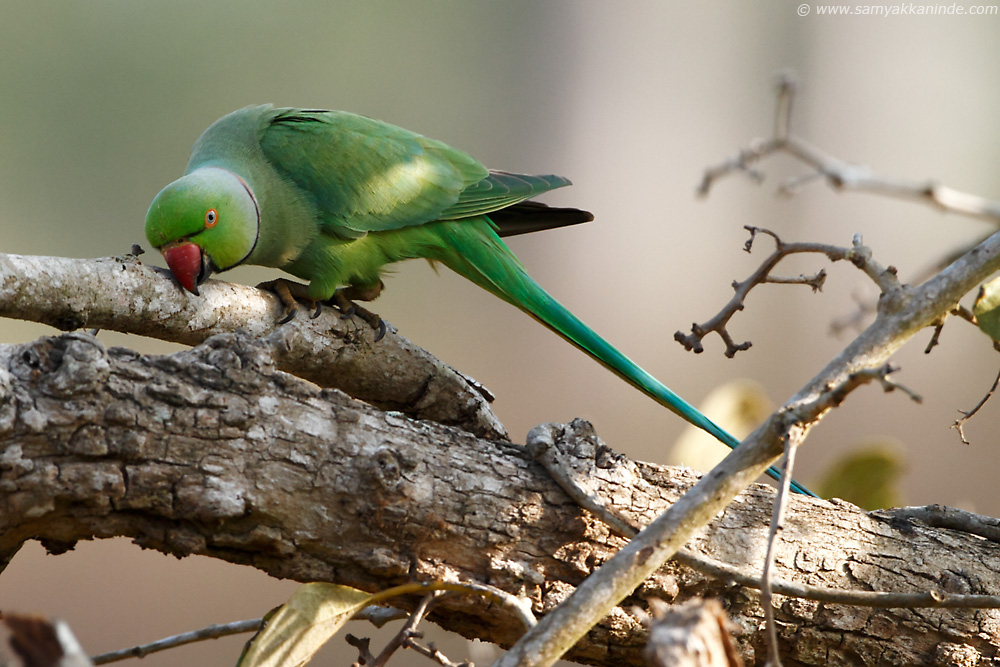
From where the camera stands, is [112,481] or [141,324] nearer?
[112,481]

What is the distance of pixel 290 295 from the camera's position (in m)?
2.08

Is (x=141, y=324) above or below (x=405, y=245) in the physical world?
below

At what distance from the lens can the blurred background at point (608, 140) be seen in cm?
468

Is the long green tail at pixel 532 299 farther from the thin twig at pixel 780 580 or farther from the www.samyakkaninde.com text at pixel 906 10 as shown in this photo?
the www.samyakkaninde.com text at pixel 906 10

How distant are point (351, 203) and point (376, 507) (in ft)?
4.20

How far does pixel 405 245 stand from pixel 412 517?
1.29 metres

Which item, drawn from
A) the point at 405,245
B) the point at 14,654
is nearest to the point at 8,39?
the point at 405,245

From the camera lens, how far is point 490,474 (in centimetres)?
136

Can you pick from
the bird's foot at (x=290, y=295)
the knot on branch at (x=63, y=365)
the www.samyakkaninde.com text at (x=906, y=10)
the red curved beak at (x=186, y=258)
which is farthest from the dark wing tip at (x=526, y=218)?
the www.samyakkaninde.com text at (x=906, y=10)

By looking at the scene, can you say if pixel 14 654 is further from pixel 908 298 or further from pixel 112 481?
pixel 908 298

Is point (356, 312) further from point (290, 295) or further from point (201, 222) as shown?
point (201, 222)

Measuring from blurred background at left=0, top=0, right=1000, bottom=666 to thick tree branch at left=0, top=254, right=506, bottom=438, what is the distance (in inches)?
118

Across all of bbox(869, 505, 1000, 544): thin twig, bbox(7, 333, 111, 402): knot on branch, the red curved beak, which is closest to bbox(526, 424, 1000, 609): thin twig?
bbox(869, 505, 1000, 544): thin twig

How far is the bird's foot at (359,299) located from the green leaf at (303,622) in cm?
70
